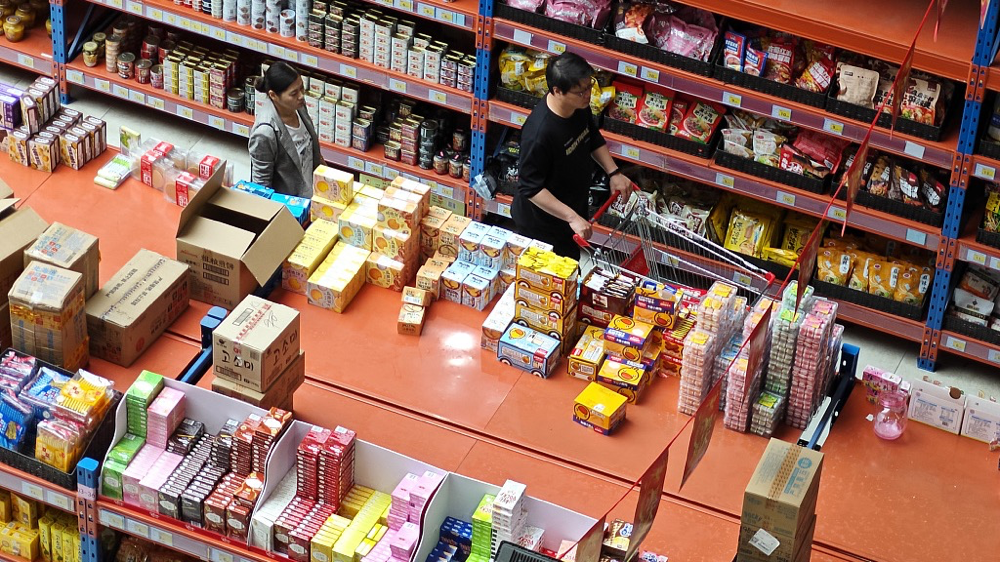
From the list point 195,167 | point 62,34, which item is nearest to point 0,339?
point 195,167

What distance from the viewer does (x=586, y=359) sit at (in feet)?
18.2

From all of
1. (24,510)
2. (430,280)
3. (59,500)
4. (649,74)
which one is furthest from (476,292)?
(649,74)

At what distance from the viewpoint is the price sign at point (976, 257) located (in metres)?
7.21

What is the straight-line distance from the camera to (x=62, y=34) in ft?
29.1

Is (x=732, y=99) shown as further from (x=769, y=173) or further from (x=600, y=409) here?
(x=600, y=409)

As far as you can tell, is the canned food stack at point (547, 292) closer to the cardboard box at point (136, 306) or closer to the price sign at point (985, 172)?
the cardboard box at point (136, 306)

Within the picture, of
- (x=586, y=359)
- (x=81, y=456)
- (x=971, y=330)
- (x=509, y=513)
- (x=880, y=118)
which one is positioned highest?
(x=880, y=118)

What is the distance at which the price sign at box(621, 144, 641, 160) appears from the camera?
302 inches

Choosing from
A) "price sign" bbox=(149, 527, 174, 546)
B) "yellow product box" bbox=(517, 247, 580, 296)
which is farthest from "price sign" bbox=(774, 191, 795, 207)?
"price sign" bbox=(149, 527, 174, 546)

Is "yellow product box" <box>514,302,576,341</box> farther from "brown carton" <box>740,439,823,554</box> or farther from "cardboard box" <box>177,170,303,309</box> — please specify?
"brown carton" <box>740,439,823,554</box>

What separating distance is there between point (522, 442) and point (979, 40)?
3003 millimetres

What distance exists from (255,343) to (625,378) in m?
1.42

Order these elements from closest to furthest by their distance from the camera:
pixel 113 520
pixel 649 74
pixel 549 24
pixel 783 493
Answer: pixel 783 493
pixel 113 520
pixel 649 74
pixel 549 24

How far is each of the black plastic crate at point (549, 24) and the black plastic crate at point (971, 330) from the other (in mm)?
2316
